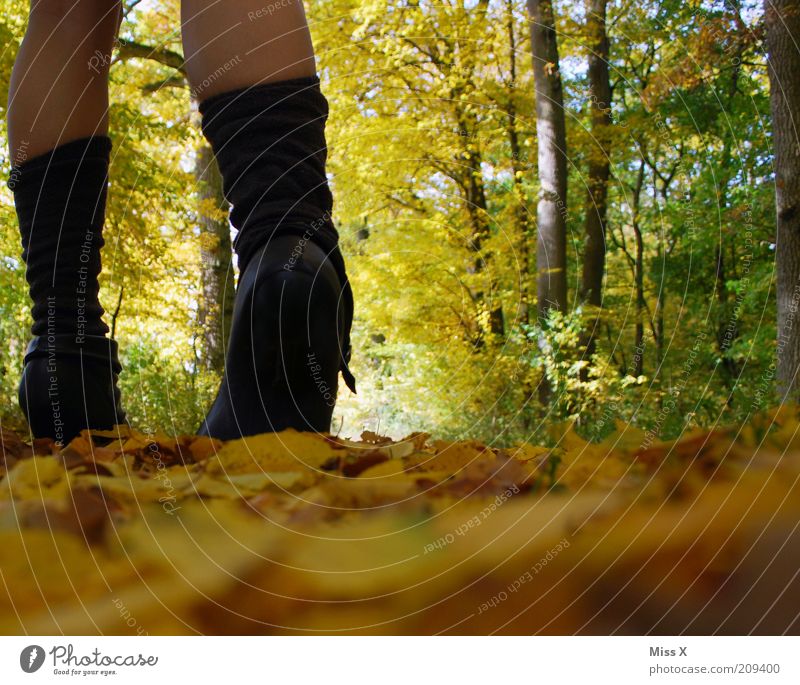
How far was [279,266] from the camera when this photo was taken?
540 millimetres

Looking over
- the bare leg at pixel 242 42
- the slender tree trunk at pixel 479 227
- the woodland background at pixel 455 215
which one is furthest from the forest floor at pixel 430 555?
the slender tree trunk at pixel 479 227

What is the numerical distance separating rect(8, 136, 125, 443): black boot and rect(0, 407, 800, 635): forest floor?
452 millimetres

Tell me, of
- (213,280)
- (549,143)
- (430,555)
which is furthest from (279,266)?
(213,280)

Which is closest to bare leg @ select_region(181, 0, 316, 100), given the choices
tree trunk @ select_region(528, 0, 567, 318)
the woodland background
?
the woodland background

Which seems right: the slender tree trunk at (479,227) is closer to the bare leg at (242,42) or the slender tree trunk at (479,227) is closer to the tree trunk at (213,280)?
the tree trunk at (213,280)

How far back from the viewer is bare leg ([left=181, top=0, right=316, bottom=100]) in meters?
0.59

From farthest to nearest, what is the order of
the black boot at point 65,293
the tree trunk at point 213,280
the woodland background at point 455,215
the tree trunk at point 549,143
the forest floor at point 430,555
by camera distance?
the tree trunk at point 549,143 < the tree trunk at point 213,280 < the woodland background at point 455,215 < the black boot at point 65,293 < the forest floor at point 430,555

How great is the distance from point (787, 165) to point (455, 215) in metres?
3.84

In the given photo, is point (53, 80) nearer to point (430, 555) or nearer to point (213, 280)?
point (430, 555)

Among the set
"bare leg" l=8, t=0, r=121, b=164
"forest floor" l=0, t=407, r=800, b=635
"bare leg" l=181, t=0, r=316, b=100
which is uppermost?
"bare leg" l=8, t=0, r=121, b=164

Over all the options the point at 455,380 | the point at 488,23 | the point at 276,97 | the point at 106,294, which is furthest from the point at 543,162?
the point at 276,97

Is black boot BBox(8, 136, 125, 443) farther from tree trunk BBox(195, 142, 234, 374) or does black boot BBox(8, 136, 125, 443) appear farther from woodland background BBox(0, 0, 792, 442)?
tree trunk BBox(195, 142, 234, 374)

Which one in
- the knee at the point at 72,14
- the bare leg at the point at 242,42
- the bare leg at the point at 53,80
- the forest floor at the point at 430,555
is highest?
the knee at the point at 72,14

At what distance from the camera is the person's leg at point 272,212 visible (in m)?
0.53
